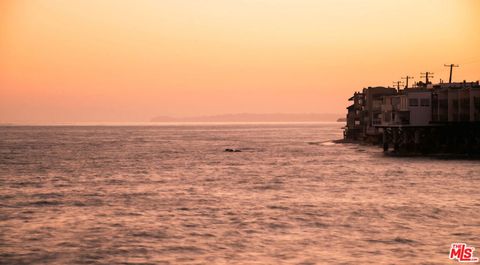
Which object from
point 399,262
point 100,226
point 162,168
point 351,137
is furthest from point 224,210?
point 351,137

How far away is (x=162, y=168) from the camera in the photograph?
260 ft

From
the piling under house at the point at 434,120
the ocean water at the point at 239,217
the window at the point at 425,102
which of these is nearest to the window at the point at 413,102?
the piling under house at the point at 434,120

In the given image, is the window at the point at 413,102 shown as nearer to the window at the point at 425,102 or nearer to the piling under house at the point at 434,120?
the piling under house at the point at 434,120

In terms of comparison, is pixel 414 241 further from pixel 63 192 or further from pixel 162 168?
pixel 162 168
